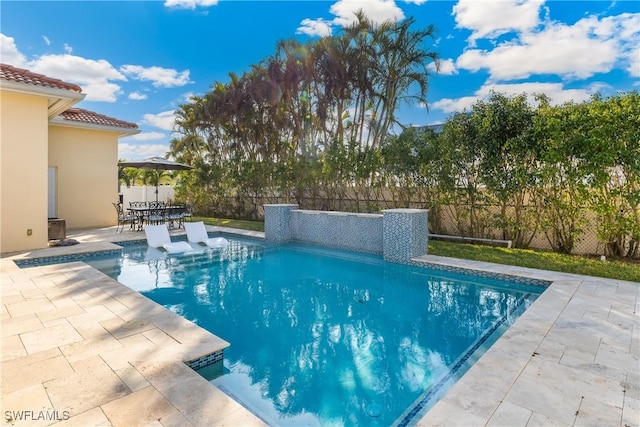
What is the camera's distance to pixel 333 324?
5359 millimetres

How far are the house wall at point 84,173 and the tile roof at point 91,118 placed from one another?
47cm

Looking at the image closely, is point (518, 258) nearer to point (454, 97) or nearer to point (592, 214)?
point (592, 214)

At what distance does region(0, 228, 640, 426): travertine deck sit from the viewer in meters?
2.78

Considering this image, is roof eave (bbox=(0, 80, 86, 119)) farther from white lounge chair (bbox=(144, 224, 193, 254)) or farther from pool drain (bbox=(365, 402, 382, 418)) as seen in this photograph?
pool drain (bbox=(365, 402, 382, 418))

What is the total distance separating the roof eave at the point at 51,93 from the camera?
834 cm

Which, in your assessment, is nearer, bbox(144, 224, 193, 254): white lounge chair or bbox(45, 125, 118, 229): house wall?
bbox(144, 224, 193, 254): white lounge chair

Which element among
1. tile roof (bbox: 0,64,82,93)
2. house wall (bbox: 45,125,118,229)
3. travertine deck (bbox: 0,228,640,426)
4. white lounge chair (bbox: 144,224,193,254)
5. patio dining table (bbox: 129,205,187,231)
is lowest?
travertine deck (bbox: 0,228,640,426)

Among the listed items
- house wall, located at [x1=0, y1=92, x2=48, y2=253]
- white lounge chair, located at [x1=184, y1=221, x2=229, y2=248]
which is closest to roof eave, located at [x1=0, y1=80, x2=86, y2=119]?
→ house wall, located at [x1=0, y1=92, x2=48, y2=253]

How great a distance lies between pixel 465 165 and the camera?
10281mm

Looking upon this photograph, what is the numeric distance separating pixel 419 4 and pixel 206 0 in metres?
7.79

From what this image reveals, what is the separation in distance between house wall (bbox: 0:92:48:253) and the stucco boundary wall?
6.45 metres

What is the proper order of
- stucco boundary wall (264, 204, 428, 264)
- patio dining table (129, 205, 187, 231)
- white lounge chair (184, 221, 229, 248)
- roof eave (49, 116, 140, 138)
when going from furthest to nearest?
patio dining table (129, 205, 187, 231)
roof eave (49, 116, 140, 138)
white lounge chair (184, 221, 229, 248)
stucco boundary wall (264, 204, 428, 264)

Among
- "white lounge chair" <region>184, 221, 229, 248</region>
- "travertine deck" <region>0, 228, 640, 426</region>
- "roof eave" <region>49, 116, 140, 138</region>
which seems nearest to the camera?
"travertine deck" <region>0, 228, 640, 426</region>

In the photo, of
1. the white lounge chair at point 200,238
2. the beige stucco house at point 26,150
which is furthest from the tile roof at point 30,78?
the white lounge chair at point 200,238
